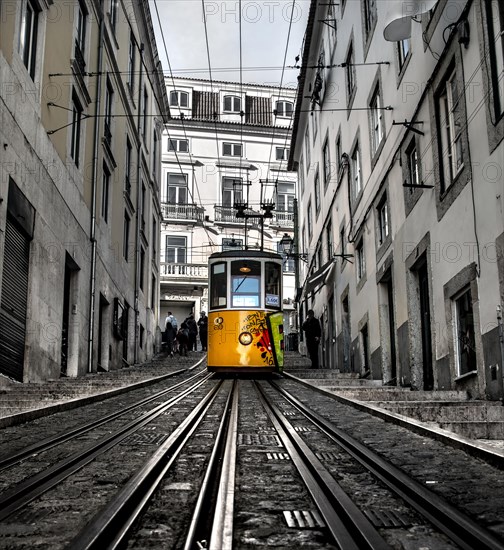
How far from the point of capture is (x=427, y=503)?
2793 millimetres

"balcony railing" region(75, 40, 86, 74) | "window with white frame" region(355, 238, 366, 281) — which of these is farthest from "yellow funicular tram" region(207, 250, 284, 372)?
"balcony railing" region(75, 40, 86, 74)

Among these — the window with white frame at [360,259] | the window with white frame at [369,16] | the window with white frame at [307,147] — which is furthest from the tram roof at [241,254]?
the window with white frame at [307,147]

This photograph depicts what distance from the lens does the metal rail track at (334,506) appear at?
2.24 meters

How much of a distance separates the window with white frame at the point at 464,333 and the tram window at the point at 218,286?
722 centimetres

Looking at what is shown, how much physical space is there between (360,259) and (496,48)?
28.9 feet

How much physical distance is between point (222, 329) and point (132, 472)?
36.5 feet

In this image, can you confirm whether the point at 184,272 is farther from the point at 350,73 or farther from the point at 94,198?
the point at 94,198

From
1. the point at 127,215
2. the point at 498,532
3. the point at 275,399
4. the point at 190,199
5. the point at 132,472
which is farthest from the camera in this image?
the point at 190,199

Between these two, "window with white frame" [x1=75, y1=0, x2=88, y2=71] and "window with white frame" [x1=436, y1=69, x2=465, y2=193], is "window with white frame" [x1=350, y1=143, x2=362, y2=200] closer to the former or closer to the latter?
"window with white frame" [x1=436, y1=69, x2=465, y2=193]

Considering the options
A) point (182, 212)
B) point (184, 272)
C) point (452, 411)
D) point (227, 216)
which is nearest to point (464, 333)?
point (452, 411)

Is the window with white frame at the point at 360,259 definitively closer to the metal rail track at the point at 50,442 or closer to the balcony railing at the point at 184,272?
the metal rail track at the point at 50,442

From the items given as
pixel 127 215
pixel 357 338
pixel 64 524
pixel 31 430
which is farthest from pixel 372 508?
pixel 127 215

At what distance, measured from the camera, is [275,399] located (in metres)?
9.06

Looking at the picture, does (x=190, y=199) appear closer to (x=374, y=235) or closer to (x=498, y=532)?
(x=374, y=235)
